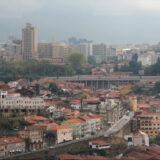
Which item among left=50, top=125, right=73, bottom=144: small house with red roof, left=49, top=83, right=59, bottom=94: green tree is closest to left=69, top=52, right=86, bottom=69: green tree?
left=49, top=83, right=59, bottom=94: green tree

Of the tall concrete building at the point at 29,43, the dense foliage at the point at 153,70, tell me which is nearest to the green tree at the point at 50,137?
the dense foliage at the point at 153,70

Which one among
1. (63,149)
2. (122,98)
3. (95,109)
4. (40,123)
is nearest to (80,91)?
(122,98)

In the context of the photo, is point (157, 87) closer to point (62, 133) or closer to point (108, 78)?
point (108, 78)

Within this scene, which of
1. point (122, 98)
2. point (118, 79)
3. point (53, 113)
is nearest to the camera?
point (53, 113)

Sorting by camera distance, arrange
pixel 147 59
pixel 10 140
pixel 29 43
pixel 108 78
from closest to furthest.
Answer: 1. pixel 10 140
2. pixel 108 78
3. pixel 29 43
4. pixel 147 59

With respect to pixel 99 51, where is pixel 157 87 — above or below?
below

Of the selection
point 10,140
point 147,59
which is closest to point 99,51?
point 147,59

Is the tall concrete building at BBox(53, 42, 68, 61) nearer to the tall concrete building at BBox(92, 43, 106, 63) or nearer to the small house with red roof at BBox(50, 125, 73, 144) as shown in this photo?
the tall concrete building at BBox(92, 43, 106, 63)

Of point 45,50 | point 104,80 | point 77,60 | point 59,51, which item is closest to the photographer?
point 104,80

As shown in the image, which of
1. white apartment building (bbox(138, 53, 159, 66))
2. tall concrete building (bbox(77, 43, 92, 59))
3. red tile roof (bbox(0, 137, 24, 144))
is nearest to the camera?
red tile roof (bbox(0, 137, 24, 144))

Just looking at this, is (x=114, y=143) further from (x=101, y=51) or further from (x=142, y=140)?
(x=101, y=51)

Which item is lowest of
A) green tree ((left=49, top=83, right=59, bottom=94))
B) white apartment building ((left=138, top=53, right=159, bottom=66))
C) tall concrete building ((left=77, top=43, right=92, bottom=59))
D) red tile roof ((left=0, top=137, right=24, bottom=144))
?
red tile roof ((left=0, top=137, right=24, bottom=144))
